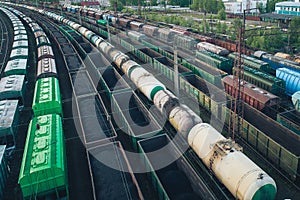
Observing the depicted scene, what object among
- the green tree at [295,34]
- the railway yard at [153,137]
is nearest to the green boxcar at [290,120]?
the railway yard at [153,137]

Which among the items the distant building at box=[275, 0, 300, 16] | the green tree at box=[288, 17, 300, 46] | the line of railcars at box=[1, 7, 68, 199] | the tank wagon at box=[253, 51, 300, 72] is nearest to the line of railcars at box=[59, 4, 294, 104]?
the tank wagon at box=[253, 51, 300, 72]

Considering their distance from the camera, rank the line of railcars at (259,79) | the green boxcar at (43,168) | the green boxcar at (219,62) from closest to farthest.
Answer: the green boxcar at (43,168)
the line of railcars at (259,79)
the green boxcar at (219,62)

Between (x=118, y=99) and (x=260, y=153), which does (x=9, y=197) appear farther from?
(x=260, y=153)

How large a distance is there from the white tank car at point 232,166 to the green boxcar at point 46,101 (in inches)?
498

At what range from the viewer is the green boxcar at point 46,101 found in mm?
23844

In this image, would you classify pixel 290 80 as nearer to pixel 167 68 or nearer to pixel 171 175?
pixel 167 68

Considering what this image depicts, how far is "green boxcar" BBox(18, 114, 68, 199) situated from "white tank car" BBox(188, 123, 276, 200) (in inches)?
359

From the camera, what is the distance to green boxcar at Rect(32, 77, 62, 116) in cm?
2384

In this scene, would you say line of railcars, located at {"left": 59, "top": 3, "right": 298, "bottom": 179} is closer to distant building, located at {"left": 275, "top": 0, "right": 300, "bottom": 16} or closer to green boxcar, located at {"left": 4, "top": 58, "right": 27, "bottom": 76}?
green boxcar, located at {"left": 4, "top": 58, "right": 27, "bottom": 76}

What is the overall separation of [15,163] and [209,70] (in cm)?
2403

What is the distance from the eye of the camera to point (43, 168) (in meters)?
15.8

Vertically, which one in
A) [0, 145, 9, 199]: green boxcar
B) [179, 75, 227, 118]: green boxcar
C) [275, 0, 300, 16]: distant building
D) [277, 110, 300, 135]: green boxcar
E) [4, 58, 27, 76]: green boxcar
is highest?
[275, 0, 300, 16]: distant building

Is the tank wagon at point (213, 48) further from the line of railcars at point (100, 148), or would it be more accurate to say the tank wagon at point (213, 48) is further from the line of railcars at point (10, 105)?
the line of railcars at point (10, 105)

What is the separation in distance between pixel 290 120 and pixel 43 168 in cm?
1983
